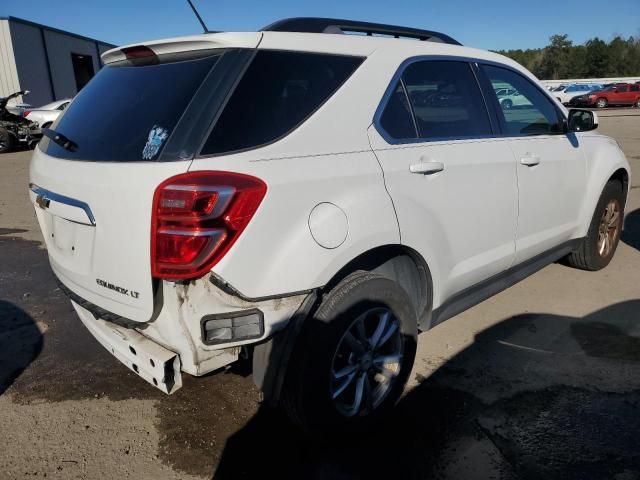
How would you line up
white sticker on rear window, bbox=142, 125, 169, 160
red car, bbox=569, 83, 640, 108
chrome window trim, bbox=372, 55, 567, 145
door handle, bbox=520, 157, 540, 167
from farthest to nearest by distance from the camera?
red car, bbox=569, 83, 640, 108, door handle, bbox=520, 157, 540, 167, chrome window trim, bbox=372, 55, 567, 145, white sticker on rear window, bbox=142, 125, 169, 160

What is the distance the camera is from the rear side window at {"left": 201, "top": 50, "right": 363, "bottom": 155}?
1983 mm

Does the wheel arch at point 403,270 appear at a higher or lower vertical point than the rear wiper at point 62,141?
lower

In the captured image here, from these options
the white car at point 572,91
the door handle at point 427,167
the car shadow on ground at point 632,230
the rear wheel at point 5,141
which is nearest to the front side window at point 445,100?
the door handle at point 427,167


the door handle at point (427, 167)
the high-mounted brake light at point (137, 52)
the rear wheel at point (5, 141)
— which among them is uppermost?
the high-mounted brake light at point (137, 52)

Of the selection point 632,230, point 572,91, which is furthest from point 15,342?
point 572,91

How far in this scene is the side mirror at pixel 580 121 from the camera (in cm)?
376

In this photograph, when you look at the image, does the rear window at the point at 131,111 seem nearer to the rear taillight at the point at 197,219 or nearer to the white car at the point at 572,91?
the rear taillight at the point at 197,219

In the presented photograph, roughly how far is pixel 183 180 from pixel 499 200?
1963 mm

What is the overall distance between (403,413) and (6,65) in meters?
26.4

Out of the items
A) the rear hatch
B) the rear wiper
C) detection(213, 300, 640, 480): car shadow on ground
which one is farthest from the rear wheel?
detection(213, 300, 640, 480): car shadow on ground

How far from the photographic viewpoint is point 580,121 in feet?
12.4

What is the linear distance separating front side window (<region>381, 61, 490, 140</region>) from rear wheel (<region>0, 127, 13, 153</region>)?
1581cm

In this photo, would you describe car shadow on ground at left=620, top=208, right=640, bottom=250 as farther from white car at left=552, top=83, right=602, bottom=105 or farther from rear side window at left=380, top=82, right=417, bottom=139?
white car at left=552, top=83, right=602, bottom=105

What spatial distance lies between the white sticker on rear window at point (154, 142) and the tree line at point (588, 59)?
5950 centimetres
